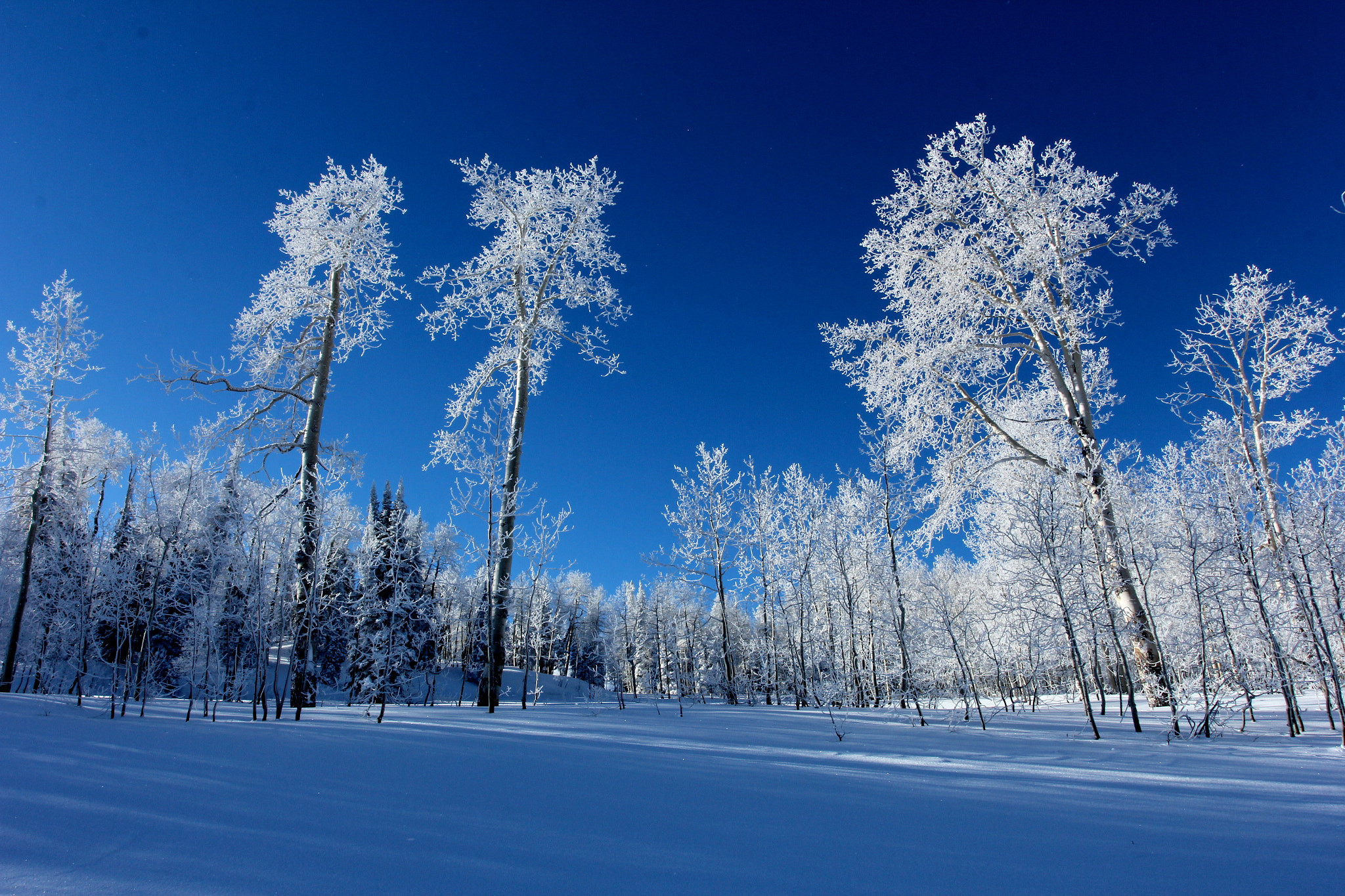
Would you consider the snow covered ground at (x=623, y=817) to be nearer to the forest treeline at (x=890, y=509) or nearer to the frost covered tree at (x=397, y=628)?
the forest treeline at (x=890, y=509)

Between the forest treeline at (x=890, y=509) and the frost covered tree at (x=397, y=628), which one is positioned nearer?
the forest treeline at (x=890, y=509)

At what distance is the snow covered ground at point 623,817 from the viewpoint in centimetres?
201

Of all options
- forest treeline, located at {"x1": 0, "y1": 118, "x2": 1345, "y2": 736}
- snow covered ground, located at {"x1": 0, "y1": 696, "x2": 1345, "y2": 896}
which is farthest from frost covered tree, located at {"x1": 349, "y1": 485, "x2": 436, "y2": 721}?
snow covered ground, located at {"x1": 0, "y1": 696, "x2": 1345, "y2": 896}

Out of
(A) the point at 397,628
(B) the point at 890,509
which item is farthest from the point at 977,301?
(A) the point at 397,628

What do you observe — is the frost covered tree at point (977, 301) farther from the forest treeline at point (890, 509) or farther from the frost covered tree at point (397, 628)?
the frost covered tree at point (397, 628)

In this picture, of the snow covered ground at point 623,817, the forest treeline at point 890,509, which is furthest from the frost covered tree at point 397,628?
the snow covered ground at point 623,817

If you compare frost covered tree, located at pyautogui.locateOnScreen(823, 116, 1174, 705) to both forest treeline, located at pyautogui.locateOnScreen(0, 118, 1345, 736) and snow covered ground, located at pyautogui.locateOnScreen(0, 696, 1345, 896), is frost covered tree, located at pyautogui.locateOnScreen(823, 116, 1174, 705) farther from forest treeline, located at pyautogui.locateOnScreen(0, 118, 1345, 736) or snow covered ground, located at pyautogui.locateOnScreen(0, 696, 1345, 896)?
snow covered ground, located at pyautogui.locateOnScreen(0, 696, 1345, 896)

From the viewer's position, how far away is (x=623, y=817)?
2.78 m

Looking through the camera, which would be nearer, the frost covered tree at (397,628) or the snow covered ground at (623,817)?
the snow covered ground at (623,817)

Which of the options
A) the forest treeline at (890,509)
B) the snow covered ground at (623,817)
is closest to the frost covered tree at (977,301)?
the forest treeline at (890,509)

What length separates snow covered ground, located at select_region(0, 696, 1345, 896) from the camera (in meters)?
2.01

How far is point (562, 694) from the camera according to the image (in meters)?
43.6

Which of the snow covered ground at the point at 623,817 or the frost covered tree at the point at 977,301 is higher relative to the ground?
the frost covered tree at the point at 977,301

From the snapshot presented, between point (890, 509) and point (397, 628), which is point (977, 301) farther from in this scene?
point (397, 628)
